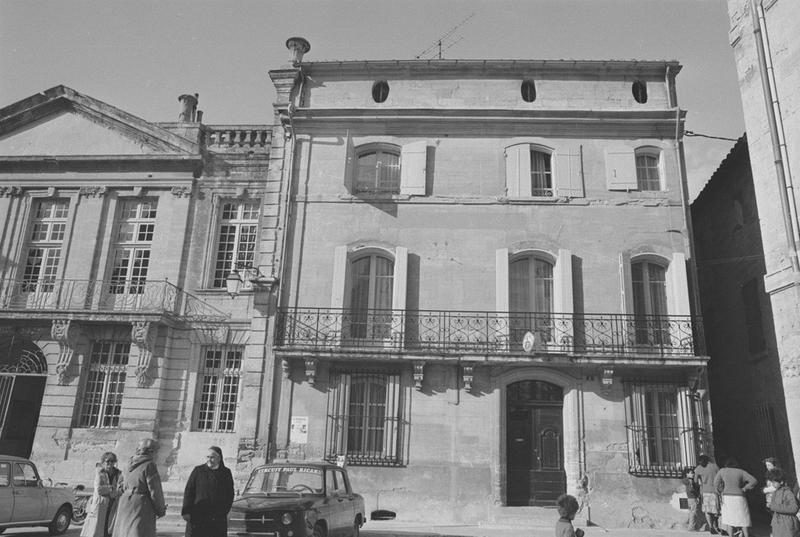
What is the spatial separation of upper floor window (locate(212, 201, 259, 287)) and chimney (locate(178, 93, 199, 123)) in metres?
3.57

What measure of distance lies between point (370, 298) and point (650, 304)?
6968mm

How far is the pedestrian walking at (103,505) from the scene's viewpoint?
7953mm

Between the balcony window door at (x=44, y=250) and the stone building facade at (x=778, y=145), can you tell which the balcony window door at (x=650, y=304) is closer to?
the stone building facade at (x=778, y=145)

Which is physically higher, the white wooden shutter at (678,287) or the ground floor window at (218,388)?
the white wooden shutter at (678,287)

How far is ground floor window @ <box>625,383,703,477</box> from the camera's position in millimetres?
14234

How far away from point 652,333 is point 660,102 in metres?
6.29

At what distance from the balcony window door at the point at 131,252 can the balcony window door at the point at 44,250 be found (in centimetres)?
162

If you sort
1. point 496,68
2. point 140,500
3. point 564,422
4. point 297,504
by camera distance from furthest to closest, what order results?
point 496,68, point 564,422, point 297,504, point 140,500

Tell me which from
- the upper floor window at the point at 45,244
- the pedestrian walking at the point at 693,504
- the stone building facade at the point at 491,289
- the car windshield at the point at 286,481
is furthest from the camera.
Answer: the upper floor window at the point at 45,244

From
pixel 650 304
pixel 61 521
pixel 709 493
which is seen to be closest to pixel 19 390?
pixel 61 521

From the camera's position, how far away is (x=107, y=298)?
17.4 meters

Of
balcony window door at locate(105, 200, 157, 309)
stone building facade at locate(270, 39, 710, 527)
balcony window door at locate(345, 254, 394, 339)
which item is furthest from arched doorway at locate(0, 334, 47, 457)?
balcony window door at locate(345, 254, 394, 339)

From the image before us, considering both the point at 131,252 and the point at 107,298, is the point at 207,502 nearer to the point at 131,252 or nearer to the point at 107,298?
the point at 107,298

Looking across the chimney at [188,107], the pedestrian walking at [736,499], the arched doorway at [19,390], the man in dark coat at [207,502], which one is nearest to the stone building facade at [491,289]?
the pedestrian walking at [736,499]
